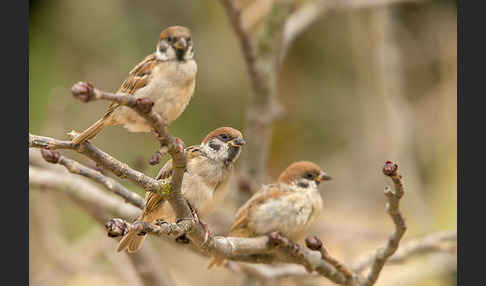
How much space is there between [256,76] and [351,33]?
3.54 meters

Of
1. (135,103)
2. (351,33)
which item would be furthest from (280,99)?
(135,103)

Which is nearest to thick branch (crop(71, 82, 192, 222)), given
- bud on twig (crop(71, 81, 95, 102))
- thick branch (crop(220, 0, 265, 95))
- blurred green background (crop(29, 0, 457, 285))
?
bud on twig (crop(71, 81, 95, 102))

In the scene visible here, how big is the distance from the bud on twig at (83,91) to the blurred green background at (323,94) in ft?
15.2

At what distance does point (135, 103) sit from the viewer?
178 cm

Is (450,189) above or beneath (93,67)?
beneath

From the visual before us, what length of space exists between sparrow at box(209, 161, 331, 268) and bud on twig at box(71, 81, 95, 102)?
2115 mm

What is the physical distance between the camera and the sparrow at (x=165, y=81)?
2.38 metres

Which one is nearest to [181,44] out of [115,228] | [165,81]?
[165,81]

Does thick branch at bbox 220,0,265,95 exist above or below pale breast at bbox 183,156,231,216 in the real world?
above

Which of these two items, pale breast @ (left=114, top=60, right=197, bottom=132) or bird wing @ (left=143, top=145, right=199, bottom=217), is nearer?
pale breast @ (left=114, top=60, right=197, bottom=132)

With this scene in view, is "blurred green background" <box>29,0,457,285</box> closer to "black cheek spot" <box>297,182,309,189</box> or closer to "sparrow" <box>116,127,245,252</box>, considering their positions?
"black cheek spot" <box>297,182,309,189</box>

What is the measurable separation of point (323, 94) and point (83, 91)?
7023mm

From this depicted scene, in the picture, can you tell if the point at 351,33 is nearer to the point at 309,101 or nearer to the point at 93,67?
the point at 309,101

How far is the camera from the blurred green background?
6.63 m
